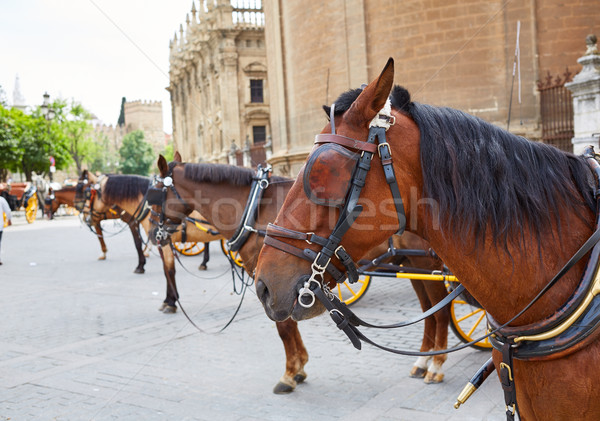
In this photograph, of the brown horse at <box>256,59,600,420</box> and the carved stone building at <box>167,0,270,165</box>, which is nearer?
the brown horse at <box>256,59,600,420</box>

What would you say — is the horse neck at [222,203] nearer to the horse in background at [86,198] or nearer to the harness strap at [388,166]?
the harness strap at [388,166]

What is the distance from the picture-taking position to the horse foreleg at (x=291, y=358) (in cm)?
491

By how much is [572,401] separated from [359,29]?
46.7ft

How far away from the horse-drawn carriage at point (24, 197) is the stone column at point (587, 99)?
1123 inches

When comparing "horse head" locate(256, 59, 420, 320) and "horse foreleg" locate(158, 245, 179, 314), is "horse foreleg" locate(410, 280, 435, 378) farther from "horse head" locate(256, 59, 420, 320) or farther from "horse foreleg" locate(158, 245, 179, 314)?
"horse foreleg" locate(158, 245, 179, 314)

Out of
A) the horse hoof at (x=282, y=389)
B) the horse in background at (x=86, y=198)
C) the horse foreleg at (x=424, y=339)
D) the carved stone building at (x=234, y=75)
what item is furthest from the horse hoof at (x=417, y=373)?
the carved stone building at (x=234, y=75)

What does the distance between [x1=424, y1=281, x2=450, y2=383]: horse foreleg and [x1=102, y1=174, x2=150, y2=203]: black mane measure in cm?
690

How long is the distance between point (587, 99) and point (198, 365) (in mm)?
8752

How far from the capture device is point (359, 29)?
15.0 metres

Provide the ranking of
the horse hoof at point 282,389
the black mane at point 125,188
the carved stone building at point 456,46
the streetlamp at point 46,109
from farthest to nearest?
the streetlamp at point 46,109, the carved stone building at point 456,46, the black mane at point 125,188, the horse hoof at point 282,389

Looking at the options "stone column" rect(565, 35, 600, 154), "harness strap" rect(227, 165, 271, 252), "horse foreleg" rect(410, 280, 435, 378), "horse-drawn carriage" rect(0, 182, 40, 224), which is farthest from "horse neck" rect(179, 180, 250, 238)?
"horse-drawn carriage" rect(0, 182, 40, 224)

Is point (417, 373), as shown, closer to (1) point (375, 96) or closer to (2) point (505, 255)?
(2) point (505, 255)

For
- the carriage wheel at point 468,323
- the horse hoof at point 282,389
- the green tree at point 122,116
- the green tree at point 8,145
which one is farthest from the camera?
the green tree at point 122,116

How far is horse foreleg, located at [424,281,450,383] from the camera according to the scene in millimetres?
4969
